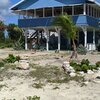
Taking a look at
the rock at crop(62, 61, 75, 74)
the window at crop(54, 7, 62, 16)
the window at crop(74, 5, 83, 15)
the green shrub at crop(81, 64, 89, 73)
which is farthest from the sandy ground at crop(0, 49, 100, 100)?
the window at crop(54, 7, 62, 16)

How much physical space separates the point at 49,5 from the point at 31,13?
13.5 feet

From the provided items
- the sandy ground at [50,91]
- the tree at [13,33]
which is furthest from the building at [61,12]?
the sandy ground at [50,91]

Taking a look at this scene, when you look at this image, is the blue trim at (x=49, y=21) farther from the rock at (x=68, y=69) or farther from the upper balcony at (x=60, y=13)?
the rock at (x=68, y=69)

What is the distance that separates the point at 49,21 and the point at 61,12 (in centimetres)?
175

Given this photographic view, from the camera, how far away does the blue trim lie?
114 feet

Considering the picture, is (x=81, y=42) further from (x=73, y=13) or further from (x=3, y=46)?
(x=3, y=46)

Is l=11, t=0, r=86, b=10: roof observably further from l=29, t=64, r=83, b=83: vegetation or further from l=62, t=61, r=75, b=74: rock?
l=62, t=61, r=75, b=74: rock

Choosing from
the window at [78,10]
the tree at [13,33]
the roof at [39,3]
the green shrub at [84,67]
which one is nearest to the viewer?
the green shrub at [84,67]

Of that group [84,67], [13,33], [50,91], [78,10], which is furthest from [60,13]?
[50,91]

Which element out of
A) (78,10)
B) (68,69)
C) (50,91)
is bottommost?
(50,91)

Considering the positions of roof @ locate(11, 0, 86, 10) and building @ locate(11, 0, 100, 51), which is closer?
building @ locate(11, 0, 100, 51)

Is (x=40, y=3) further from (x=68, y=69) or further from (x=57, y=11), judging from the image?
(x=68, y=69)

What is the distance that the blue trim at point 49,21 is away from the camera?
34.8 metres

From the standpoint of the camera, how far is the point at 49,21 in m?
37.0
